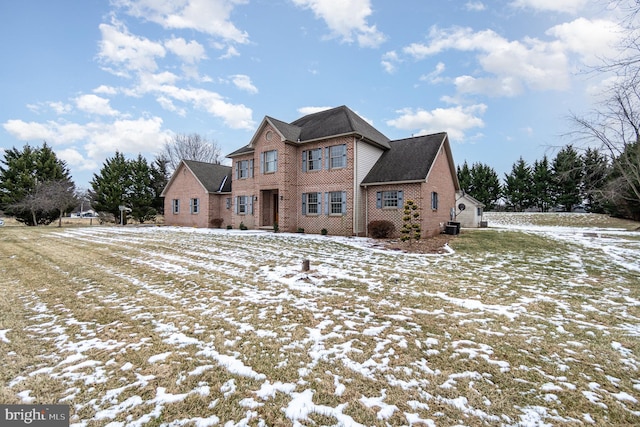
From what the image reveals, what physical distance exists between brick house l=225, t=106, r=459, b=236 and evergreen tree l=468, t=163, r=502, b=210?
32.7 metres

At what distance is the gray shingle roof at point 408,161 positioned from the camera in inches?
652

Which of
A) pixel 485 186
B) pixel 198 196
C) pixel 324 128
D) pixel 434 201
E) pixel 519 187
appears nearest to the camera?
pixel 434 201

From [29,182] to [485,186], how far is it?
6347 cm

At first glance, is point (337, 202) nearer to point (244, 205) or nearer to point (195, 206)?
point (244, 205)

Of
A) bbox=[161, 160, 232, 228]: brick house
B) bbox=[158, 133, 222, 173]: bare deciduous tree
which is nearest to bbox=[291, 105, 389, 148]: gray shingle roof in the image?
bbox=[161, 160, 232, 228]: brick house

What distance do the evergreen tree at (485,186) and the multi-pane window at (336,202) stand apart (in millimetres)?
40638

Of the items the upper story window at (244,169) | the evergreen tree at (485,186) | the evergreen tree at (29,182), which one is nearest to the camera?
the upper story window at (244,169)

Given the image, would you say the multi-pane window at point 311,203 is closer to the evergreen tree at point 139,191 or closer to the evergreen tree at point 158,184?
the evergreen tree at point 158,184

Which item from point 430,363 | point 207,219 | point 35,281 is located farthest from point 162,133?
point 430,363

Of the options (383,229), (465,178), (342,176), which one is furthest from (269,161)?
(465,178)

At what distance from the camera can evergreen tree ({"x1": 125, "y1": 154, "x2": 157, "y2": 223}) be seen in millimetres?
33531

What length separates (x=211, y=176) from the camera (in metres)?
27.6

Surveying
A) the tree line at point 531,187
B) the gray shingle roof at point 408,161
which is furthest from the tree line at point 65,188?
the tree line at point 531,187

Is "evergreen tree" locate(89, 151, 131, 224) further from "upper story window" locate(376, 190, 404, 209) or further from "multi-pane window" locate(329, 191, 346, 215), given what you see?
"upper story window" locate(376, 190, 404, 209)
